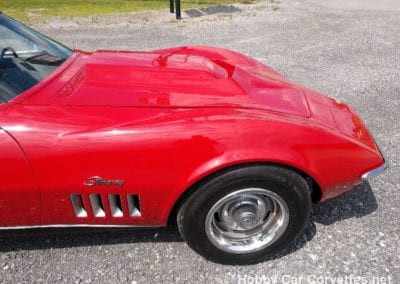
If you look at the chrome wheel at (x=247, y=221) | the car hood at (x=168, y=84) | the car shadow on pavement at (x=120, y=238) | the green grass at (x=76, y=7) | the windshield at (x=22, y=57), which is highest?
the windshield at (x=22, y=57)

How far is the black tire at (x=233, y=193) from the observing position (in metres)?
1.84

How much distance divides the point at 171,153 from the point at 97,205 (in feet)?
1.64

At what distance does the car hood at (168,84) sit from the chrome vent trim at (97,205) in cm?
47

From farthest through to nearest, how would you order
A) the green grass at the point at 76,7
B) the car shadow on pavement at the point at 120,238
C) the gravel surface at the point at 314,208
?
the green grass at the point at 76,7 → the car shadow on pavement at the point at 120,238 → the gravel surface at the point at 314,208

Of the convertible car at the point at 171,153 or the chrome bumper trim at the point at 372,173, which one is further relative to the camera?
the chrome bumper trim at the point at 372,173

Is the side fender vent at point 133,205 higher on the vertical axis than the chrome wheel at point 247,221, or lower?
higher

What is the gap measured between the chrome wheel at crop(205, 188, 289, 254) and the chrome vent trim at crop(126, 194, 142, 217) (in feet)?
1.23

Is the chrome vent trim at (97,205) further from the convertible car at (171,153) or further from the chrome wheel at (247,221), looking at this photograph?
the chrome wheel at (247,221)

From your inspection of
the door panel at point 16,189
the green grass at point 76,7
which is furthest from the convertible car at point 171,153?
the green grass at point 76,7

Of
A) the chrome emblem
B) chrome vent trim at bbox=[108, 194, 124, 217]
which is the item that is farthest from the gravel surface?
the chrome emblem

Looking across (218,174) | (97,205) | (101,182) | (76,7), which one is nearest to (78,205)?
(97,205)

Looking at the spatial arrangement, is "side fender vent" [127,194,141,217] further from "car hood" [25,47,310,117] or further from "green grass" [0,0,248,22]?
"green grass" [0,0,248,22]

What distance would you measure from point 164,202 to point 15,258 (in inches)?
42.5

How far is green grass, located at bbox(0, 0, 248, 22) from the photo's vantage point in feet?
29.2
